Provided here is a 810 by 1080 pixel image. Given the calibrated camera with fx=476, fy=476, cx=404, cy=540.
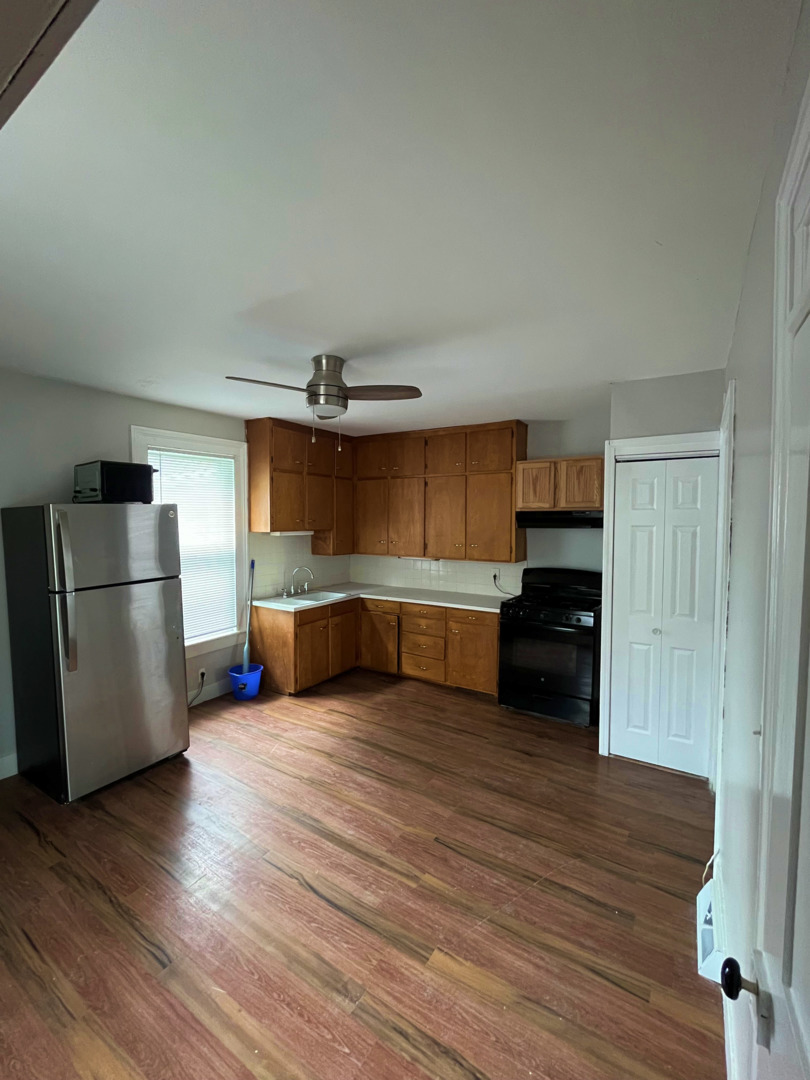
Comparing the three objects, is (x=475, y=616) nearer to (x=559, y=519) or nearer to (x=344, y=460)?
(x=559, y=519)

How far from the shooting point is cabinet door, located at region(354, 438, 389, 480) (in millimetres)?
5168

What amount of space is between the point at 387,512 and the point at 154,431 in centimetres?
235

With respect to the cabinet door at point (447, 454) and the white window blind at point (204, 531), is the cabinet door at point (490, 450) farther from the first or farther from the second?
the white window blind at point (204, 531)

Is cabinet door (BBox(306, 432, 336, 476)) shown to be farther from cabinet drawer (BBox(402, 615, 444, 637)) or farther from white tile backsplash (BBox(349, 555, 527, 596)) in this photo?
cabinet drawer (BBox(402, 615, 444, 637))

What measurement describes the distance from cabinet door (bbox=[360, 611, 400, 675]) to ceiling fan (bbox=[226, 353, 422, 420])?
9.07ft

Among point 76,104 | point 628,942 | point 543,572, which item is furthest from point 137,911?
point 543,572

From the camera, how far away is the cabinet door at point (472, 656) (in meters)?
4.30

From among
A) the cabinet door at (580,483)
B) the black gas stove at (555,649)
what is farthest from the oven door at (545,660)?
the cabinet door at (580,483)

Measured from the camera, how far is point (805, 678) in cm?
58

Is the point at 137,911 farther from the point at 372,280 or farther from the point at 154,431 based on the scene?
the point at 154,431

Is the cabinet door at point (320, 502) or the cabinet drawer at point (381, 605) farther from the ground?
the cabinet door at point (320, 502)

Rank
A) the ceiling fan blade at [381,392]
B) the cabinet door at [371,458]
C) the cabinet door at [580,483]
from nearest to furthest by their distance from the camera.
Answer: the ceiling fan blade at [381,392] → the cabinet door at [580,483] → the cabinet door at [371,458]

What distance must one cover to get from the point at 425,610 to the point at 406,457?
160 centimetres

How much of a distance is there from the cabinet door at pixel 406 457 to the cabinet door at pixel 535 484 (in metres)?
1.10
